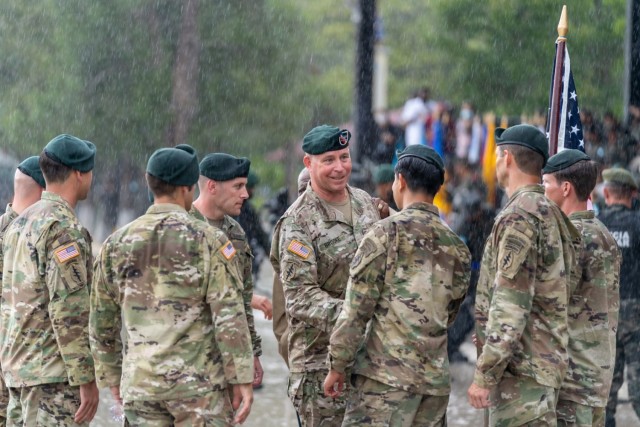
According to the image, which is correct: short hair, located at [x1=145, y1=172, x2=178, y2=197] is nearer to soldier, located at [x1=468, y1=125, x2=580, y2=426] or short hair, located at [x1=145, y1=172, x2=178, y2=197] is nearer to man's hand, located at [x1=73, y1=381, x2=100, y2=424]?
man's hand, located at [x1=73, y1=381, x2=100, y2=424]

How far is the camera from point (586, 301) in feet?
20.3

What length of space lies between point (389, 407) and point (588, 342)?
3.97ft

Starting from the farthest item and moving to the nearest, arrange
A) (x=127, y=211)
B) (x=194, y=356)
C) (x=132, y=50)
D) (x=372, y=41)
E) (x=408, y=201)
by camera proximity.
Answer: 1. (x=127, y=211)
2. (x=132, y=50)
3. (x=372, y=41)
4. (x=408, y=201)
5. (x=194, y=356)

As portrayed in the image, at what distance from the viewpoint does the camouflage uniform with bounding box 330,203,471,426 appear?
5629 millimetres

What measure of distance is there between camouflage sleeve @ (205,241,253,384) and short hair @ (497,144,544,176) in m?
1.55

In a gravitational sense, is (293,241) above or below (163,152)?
below

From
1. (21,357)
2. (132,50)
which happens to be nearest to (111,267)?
(21,357)

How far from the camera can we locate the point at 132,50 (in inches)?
923

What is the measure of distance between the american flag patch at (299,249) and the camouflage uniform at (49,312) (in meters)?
1.07

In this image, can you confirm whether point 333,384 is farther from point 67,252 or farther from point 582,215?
point 582,215

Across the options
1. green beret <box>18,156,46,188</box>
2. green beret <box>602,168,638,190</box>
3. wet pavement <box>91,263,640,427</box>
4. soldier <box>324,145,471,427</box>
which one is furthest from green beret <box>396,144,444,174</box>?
wet pavement <box>91,263,640,427</box>

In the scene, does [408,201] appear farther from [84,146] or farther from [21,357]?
[21,357]

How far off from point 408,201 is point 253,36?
60.0ft

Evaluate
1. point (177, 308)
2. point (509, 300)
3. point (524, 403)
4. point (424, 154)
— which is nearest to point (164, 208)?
point (177, 308)
